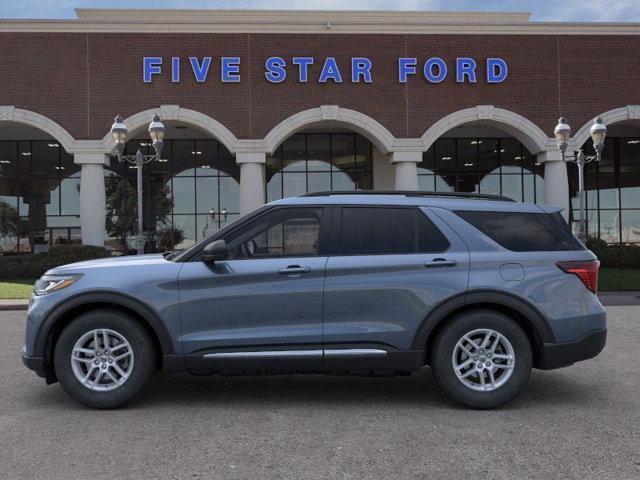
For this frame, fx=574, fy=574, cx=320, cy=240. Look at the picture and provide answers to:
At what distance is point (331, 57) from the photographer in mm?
22078

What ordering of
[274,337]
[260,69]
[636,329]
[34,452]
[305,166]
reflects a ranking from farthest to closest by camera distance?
1. [305,166]
2. [260,69]
3. [636,329]
4. [274,337]
5. [34,452]

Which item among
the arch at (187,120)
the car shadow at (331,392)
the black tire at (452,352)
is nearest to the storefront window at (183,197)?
the arch at (187,120)

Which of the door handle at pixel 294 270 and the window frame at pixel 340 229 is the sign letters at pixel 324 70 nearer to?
the window frame at pixel 340 229

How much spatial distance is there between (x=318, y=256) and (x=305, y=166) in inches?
895

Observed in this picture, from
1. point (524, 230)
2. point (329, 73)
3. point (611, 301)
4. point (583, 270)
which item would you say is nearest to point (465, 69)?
point (329, 73)

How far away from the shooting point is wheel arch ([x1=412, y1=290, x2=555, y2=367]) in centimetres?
485

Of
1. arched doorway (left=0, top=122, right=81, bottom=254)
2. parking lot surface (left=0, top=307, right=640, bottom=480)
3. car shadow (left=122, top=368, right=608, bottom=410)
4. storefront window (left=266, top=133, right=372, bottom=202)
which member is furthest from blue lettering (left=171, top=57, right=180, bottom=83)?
car shadow (left=122, top=368, right=608, bottom=410)

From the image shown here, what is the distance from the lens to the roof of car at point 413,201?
516 centimetres

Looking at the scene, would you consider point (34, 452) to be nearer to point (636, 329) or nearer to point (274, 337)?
point (274, 337)

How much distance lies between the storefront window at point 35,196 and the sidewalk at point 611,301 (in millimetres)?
14822

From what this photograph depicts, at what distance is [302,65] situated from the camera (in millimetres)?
21984

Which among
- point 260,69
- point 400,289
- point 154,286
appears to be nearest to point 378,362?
point 400,289

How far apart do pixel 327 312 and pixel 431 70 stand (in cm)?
1929

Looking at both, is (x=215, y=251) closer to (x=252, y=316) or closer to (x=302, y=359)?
(x=252, y=316)
